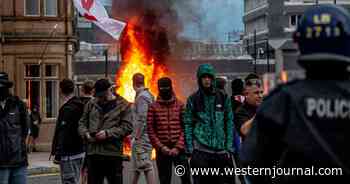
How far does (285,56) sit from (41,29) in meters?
24.5

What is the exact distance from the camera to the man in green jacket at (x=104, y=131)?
9891 millimetres

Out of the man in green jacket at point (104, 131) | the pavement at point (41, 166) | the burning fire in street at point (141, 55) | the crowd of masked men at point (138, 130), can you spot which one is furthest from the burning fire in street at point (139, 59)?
the man in green jacket at point (104, 131)

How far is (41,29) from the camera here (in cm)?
2759

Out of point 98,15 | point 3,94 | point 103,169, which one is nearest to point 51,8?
point 98,15

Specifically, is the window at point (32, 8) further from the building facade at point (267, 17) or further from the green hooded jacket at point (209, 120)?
the building facade at point (267, 17)

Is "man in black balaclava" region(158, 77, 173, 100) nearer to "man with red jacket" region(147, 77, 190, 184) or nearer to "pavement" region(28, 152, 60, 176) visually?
"man with red jacket" region(147, 77, 190, 184)

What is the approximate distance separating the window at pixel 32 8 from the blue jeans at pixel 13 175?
18750 millimetres

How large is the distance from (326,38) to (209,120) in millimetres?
5952

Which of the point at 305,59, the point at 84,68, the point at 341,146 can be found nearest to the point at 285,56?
the point at 305,59

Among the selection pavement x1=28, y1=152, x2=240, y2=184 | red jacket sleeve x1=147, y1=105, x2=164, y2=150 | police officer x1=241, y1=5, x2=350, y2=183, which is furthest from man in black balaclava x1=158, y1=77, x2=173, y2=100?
police officer x1=241, y1=5, x2=350, y2=183

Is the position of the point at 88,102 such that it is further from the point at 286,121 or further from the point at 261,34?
the point at 261,34

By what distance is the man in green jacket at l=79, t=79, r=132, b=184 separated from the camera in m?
9.89

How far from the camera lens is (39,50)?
89.7ft

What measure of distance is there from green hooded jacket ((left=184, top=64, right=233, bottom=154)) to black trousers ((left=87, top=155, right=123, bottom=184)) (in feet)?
3.20
